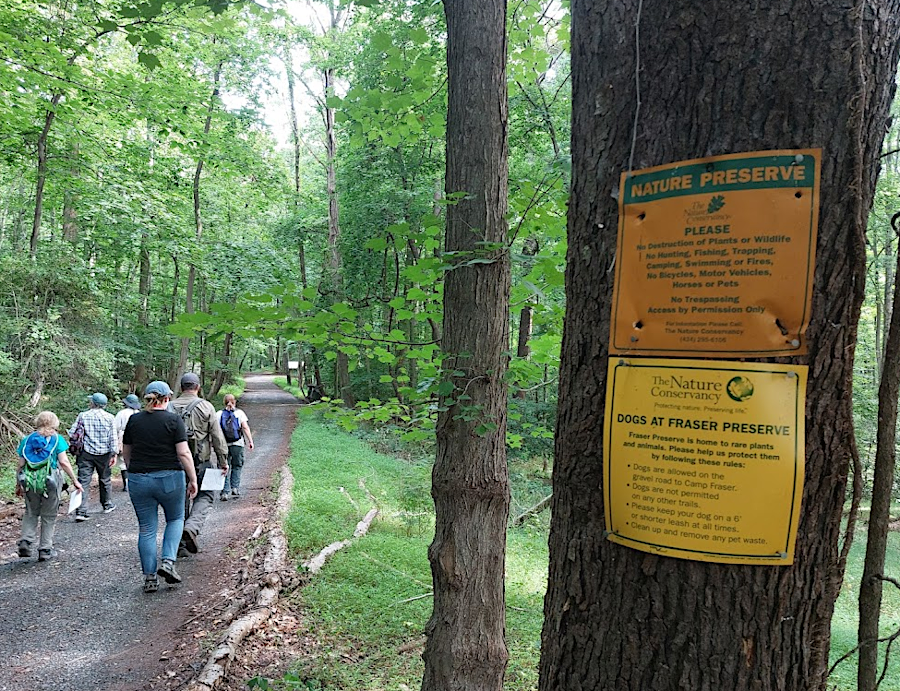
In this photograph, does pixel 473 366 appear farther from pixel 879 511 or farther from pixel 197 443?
pixel 197 443

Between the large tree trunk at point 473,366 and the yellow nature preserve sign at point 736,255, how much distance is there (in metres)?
2.64

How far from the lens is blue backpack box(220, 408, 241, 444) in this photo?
1048cm

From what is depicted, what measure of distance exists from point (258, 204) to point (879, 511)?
2203 centimetres

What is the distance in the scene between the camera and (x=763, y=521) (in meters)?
1.18

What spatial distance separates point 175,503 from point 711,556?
6331 mm

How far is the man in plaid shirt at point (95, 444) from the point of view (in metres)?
9.23

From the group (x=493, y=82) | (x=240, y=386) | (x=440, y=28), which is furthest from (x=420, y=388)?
(x=240, y=386)

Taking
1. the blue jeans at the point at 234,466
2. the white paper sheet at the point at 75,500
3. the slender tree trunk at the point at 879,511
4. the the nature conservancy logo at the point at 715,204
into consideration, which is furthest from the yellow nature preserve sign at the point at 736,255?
the blue jeans at the point at 234,466

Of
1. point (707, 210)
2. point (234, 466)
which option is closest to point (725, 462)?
point (707, 210)

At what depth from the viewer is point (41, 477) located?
23.1 feet

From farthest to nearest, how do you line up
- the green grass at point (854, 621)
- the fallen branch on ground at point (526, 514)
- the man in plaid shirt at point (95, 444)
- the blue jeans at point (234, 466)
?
1. the fallen branch on ground at point (526, 514)
2. the blue jeans at point (234, 466)
3. the man in plaid shirt at point (95, 444)
4. the green grass at point (854, 621)

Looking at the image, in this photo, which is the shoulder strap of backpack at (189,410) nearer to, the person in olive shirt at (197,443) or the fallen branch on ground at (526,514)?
the person in olive shirt at (197,443)

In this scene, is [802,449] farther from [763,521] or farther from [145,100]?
[145,100]

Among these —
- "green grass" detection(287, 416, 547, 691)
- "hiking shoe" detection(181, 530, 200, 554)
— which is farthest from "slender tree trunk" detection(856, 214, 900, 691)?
"hiking shoe" detection(181, 530, 200, 554)
